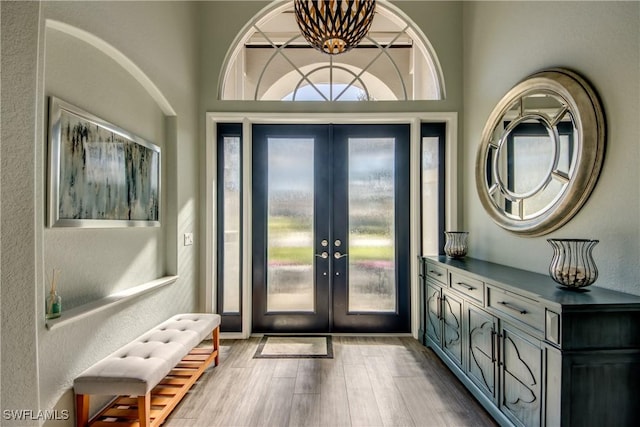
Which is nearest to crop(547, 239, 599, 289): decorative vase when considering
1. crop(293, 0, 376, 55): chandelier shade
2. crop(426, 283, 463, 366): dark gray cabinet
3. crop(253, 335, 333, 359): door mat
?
crop(426, 283, 463, 366): dark gray cabinet

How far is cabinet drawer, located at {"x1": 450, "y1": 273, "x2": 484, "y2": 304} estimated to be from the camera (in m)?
2.37

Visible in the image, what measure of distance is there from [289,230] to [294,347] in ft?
4.28

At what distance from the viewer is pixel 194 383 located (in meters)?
2.75

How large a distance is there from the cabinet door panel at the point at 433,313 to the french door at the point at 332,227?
1.46 ft

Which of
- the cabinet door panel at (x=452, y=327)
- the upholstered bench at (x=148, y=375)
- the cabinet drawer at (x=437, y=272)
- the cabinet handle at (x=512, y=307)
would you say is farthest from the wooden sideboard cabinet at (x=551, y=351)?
the upholstered bench at (x=148, y=375)

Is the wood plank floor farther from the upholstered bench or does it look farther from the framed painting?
the framed painting

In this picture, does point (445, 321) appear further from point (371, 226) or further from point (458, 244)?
point (371, 226)

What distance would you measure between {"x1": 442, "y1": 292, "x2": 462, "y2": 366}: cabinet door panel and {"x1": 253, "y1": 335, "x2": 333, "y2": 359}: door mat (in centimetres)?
113

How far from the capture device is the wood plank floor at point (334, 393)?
2266mm

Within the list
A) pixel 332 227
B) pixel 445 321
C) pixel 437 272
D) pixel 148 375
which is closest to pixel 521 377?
pixel 445 321

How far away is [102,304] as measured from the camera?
210 centimetres

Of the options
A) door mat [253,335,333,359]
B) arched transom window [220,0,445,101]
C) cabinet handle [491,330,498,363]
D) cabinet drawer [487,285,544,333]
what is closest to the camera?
cabinet drawer [487,285,544,333]

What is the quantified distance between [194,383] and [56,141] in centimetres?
212

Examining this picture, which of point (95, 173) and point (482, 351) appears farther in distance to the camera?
point (482, 351)
